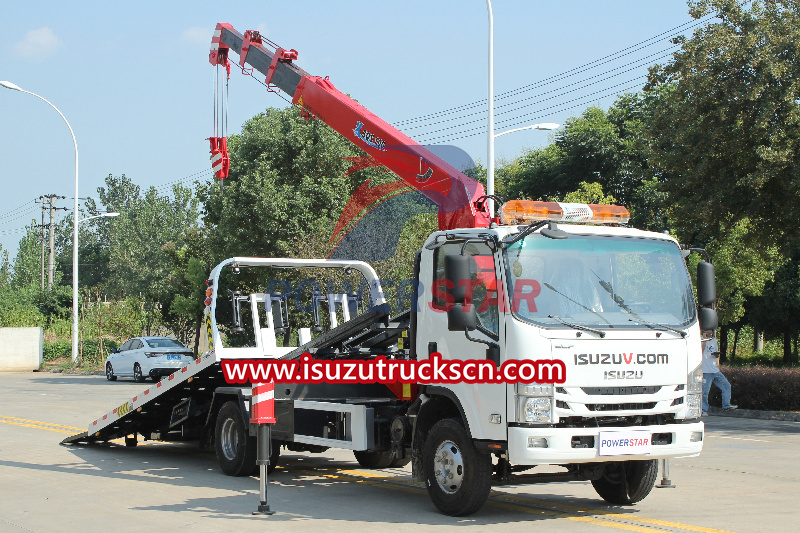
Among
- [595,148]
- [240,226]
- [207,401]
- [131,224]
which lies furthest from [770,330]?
[131,224]

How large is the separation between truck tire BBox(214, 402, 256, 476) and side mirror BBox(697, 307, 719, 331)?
195 inches

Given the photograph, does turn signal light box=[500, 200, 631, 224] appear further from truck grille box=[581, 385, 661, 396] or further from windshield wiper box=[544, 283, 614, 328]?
truck grille box=[581, 385, 661, 396]

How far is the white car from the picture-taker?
30406 mm

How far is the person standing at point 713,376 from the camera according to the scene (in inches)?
670

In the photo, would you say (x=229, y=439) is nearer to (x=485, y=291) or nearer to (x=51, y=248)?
(x=485, y=291)

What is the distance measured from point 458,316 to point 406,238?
14980 millimetres

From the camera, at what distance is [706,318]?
8047 mm

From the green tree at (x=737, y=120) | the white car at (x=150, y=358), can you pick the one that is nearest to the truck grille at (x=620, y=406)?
the green tree at (x=737, y=120)

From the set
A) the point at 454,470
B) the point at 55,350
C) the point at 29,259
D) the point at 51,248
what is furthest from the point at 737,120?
the point at 29,259

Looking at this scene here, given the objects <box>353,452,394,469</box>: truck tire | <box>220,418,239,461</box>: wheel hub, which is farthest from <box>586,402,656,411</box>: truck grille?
<box>220,418,239,461</box>: wheel hub

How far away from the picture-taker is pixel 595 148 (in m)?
40.7

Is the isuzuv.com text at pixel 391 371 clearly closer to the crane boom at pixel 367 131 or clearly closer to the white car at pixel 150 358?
the crane boom at pixel 367 131

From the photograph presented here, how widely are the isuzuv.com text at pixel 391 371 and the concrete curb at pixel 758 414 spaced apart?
1100cm

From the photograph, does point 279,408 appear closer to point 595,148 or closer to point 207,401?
point 207,401
